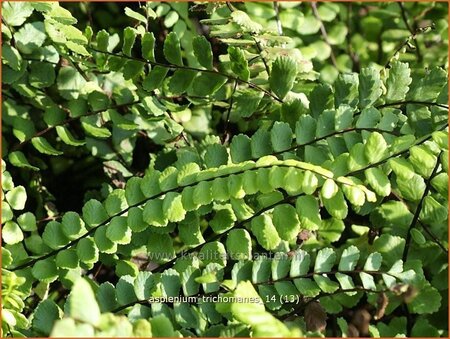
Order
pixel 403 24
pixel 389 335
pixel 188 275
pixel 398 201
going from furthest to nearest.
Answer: pixel 403 24 < pixel 398 201 < pixel 389 335 < pixel 188 275

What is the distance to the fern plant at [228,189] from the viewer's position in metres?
1.39

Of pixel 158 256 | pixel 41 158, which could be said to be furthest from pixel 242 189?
pixel 41 158

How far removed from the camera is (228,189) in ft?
4.54

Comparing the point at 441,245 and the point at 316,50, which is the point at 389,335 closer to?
the point at 441,245

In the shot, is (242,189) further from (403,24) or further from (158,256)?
(403,24)

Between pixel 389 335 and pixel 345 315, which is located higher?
pixel 389 335

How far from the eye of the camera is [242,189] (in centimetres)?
138

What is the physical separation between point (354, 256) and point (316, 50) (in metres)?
0.87

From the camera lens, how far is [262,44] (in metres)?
1.67

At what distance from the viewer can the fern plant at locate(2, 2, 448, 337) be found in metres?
1.39

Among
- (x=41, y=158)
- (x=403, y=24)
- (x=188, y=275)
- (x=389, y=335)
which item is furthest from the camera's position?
(x=403, y=24)

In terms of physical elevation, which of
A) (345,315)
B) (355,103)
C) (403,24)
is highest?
(355,103)

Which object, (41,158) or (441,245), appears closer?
(441,245)

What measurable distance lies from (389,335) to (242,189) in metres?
0.50
